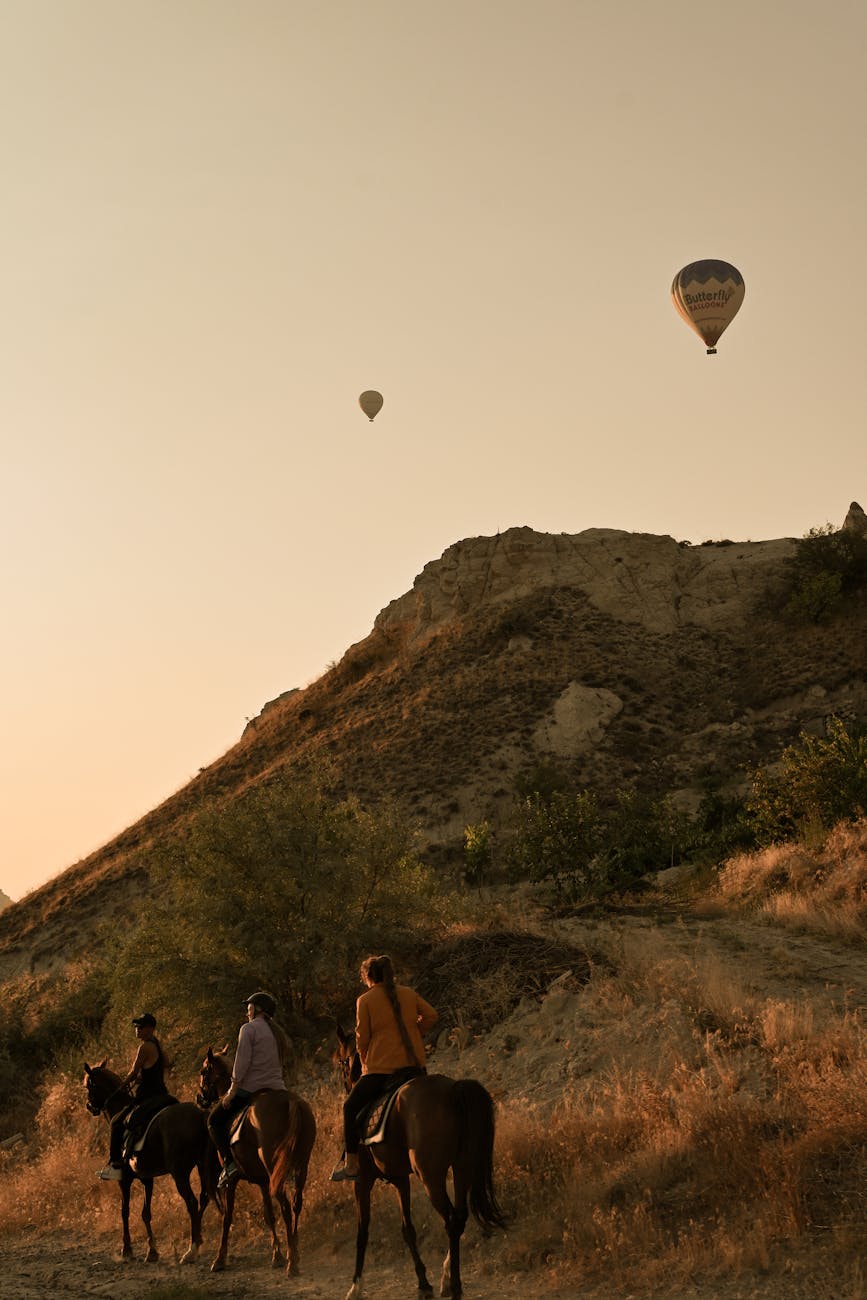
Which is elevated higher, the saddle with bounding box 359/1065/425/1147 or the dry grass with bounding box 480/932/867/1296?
the saddle with bounding box 359/1065/425/1147

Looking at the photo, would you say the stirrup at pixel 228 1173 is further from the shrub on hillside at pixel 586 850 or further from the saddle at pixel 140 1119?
the shrub on hillside at pixel 586 850

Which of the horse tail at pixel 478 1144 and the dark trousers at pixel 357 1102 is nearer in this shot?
the horse tail at pixel 478 1144

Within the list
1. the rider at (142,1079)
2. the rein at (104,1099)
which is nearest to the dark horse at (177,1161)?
the rider at (142,1079)

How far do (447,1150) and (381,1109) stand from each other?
89 centimetres

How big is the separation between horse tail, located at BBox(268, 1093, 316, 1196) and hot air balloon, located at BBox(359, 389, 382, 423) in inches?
1990

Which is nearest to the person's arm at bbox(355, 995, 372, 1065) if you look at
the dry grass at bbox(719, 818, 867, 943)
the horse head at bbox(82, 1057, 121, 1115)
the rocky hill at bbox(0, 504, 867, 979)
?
the horse head at bbox(82, 1057, 121, 1115)

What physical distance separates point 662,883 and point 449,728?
2596 centimetres

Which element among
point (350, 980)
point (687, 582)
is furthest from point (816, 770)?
point (687, 582)

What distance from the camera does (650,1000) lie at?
15070mm

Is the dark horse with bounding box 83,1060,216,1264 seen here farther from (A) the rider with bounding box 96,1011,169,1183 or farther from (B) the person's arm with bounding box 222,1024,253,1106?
(B) the person's arm with bounding box 222,1024,253,1106

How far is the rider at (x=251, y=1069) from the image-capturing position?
11.1 m

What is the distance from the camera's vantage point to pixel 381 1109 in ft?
32.0

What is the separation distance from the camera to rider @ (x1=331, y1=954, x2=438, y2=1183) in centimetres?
1005

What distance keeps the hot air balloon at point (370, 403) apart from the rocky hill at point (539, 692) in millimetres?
13924
